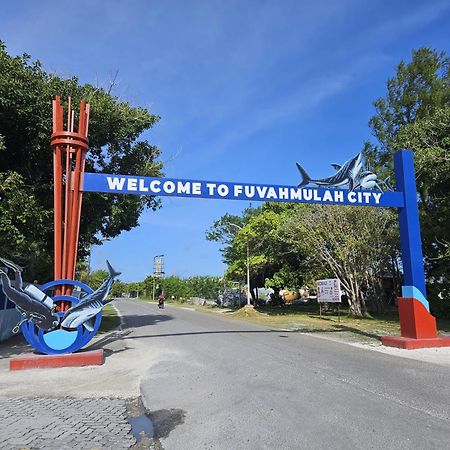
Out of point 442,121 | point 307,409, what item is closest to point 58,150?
point 307,409

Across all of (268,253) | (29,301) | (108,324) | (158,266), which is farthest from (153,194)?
(158,266)

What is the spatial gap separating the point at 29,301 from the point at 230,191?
561 centimetres

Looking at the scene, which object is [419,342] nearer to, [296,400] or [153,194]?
[296,400]

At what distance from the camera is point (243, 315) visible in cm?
3080

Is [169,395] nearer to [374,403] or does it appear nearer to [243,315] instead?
[374,403]

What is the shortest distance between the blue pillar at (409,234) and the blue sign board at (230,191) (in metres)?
0.30

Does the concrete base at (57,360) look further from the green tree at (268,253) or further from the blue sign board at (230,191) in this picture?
the green tree at (268,253)

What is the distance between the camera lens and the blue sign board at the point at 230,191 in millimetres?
11227

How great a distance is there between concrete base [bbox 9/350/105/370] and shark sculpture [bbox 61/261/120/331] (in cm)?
63

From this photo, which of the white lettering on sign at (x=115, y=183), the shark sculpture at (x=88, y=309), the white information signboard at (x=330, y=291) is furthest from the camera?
the white information signboard at (x=330, y=291)

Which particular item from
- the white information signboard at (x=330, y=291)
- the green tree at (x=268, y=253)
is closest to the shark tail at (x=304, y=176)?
the white information signboard at (x=330, y=291)

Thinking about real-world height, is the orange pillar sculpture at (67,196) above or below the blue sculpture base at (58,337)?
above

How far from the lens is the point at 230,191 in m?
12.0

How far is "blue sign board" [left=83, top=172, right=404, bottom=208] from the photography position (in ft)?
36.8
